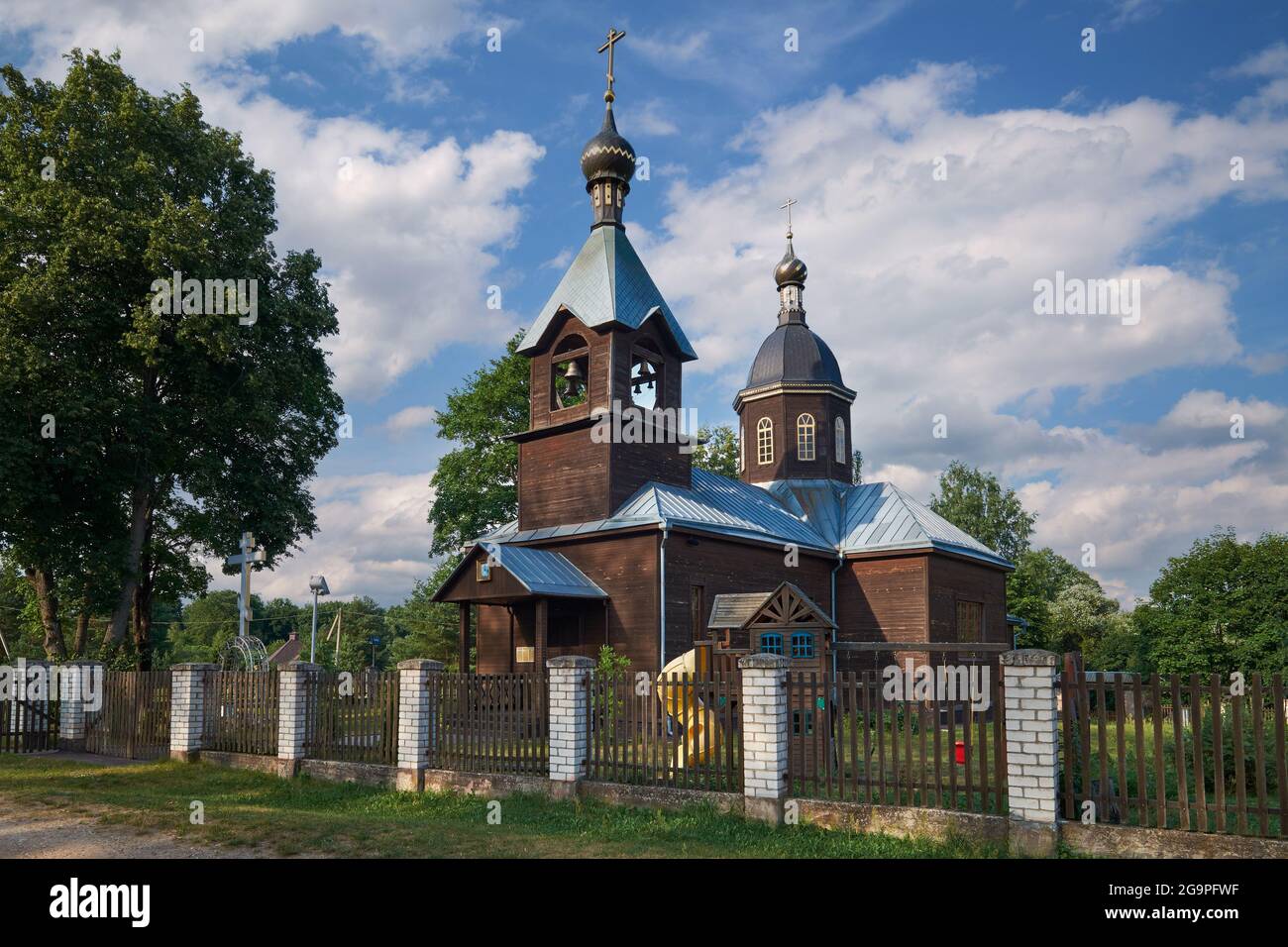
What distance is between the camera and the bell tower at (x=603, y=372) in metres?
19.6

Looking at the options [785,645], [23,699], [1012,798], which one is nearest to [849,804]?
[1012,798]

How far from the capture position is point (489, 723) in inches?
444

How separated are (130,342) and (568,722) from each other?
49.1 ft

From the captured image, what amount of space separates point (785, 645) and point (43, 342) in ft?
55.0

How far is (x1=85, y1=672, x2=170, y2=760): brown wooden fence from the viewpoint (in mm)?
14922

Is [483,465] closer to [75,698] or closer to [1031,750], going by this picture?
[75,698]

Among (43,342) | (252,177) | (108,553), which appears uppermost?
(252,177)

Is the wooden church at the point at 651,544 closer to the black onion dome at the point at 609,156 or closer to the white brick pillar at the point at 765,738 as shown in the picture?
the black onion dome at the point at 609,156

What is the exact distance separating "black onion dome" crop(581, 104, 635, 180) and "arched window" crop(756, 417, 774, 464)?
29.3 ft

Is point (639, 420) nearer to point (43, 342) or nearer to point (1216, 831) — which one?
point (43, 342)

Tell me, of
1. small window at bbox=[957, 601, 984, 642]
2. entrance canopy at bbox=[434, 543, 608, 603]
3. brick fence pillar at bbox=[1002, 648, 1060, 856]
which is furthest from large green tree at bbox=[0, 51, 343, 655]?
Result: brick fence pillar at bbox=[1002, 648, 1060, 856]

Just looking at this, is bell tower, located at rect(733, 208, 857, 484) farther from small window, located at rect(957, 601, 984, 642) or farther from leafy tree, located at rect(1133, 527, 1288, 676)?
leafy tree, located at rect(1133, 527, 1288, 676)

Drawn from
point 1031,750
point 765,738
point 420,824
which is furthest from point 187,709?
point 1031,750
